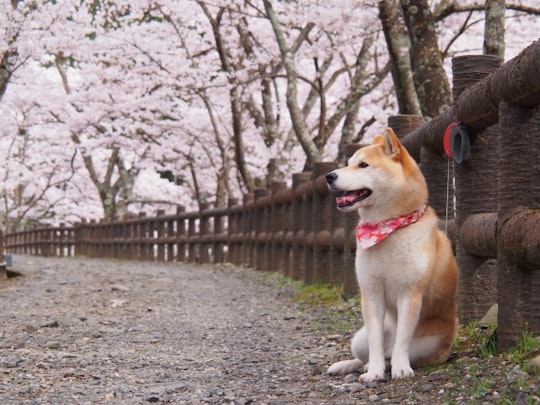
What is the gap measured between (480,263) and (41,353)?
2.60 m

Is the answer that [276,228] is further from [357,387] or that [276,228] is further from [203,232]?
[357,387]

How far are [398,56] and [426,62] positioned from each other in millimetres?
885

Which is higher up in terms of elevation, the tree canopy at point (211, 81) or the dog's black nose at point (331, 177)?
the tree canopy at point (211, 81)

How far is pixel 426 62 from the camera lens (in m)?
7.18

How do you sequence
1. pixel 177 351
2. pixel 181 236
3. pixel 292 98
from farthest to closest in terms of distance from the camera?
pixel 181 236 → pixel 292 98 → pixel 177 351

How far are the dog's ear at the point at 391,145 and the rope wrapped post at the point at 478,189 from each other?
77 cm

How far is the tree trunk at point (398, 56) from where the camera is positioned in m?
8.01

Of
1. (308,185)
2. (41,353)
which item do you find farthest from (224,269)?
(41,353)

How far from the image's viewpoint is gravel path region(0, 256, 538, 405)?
329cm

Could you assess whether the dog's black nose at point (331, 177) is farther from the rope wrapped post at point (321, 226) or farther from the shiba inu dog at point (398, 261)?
the rope wrapped post at point (321, 226)

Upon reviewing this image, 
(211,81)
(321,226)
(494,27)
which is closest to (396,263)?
(494,27)

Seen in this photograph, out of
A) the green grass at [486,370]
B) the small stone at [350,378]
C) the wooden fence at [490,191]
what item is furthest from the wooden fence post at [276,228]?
the small stone at [350,378]

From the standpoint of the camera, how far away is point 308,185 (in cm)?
819

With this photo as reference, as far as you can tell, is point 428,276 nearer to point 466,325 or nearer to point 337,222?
point 466,325
